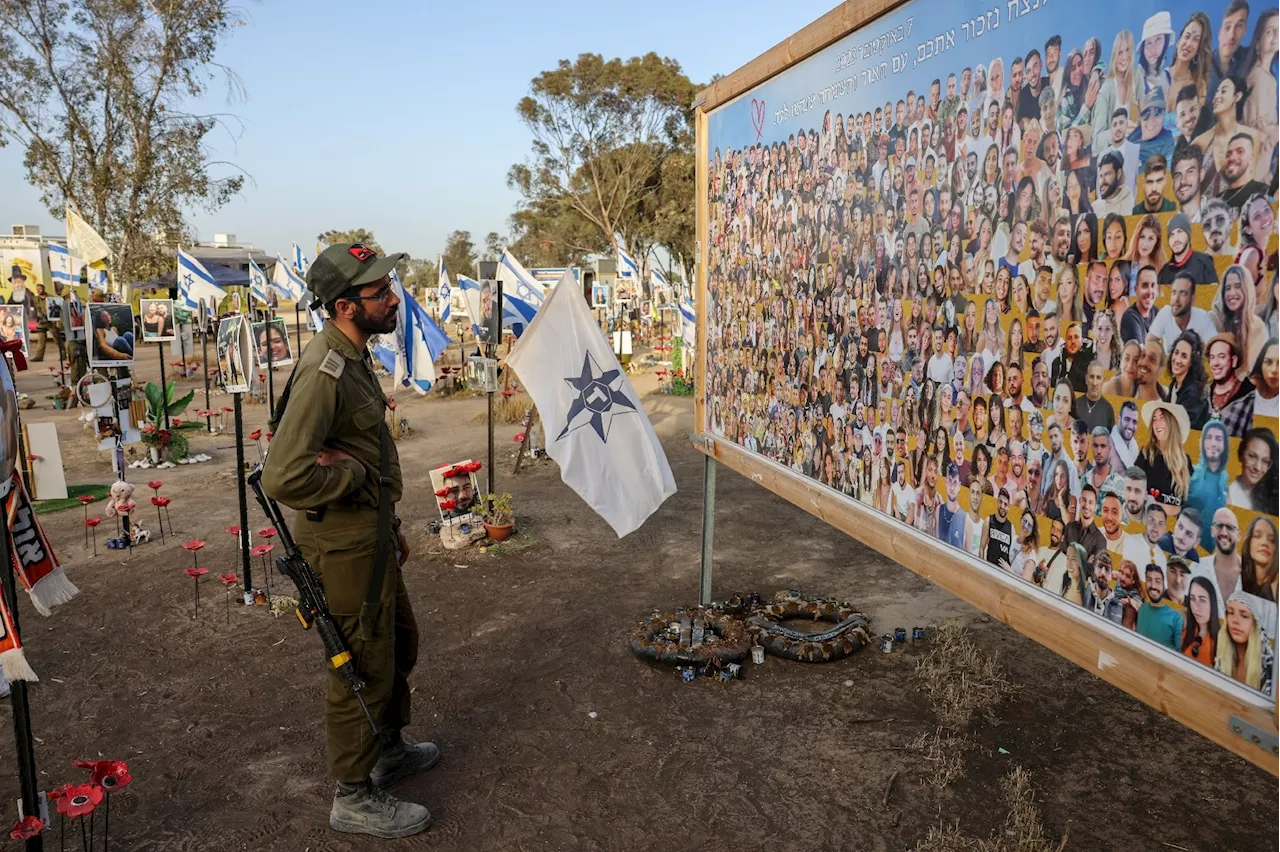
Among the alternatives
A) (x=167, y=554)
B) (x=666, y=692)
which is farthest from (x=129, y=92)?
(x=666, y=692)

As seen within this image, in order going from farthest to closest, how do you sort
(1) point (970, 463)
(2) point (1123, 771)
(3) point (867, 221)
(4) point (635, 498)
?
1. (4) point (635, 498)
2. (2) point (1123, 771)
3. (3) point (867, 221)
4. (1) point (970, 463)

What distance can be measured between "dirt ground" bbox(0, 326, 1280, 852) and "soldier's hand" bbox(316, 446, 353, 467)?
1.64m

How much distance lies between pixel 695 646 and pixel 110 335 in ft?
23.0

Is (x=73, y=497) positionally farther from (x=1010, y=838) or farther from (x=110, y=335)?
(x=1010, y=838)

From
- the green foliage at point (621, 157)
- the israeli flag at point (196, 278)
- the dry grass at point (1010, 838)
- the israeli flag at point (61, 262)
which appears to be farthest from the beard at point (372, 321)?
the green foliage at point (621, 157)

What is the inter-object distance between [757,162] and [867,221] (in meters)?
1.35

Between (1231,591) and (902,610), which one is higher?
(1231,591)

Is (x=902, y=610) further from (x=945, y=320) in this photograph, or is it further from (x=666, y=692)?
(x=945, y=320)

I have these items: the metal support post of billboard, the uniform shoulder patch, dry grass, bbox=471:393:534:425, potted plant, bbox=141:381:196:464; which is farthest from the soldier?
dry grass, bbox=471:393:534:425

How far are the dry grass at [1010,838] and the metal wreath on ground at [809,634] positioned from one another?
1669mm

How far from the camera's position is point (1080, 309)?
258cm

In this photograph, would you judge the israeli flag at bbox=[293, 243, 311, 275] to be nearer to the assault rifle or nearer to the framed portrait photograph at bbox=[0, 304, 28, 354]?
the framed portrait photograph at bbox=[0, 304, 28, 354]

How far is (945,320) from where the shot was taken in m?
3.23

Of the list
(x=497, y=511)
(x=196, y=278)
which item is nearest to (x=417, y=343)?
(x=497, y=511)
